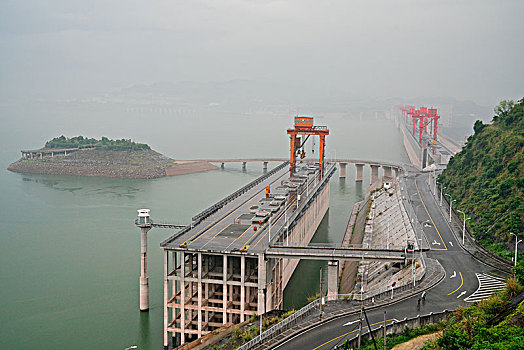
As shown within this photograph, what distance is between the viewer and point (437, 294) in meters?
30.3

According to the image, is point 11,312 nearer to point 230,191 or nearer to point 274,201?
point 274,201

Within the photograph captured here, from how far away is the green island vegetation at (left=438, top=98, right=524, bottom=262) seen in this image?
41.7 metres

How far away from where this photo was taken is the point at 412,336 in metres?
24.5

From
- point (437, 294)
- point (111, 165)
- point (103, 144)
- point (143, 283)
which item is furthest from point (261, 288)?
point (103, 144)

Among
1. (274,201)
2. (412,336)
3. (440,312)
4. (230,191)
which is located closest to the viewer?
(412,336)

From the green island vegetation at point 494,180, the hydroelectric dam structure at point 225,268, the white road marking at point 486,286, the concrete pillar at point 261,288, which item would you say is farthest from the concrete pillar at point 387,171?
the concrete pillar at point 261,288

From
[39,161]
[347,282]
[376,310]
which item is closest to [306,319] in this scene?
[376,310]

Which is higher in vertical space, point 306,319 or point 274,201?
point 274,201

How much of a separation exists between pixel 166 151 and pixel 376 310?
139917 mm

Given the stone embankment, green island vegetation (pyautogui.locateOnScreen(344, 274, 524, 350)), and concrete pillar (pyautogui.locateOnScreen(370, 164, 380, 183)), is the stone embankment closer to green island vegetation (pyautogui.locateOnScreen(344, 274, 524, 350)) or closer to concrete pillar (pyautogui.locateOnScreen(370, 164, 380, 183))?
green island vegetation (pyautogui.locateOnScreen(344, 274, 524, 350))

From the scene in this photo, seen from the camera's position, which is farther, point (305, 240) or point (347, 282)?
point (305, 240)

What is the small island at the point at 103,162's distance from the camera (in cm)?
11425

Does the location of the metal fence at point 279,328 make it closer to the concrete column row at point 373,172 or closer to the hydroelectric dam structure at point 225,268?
the hydroelectric dam structure at point 225,268

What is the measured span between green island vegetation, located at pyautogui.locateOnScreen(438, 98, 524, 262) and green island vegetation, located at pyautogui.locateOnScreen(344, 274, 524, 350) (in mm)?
8506
